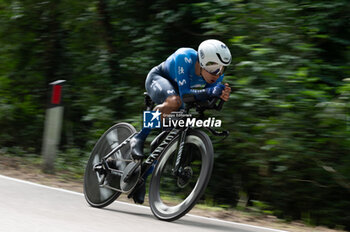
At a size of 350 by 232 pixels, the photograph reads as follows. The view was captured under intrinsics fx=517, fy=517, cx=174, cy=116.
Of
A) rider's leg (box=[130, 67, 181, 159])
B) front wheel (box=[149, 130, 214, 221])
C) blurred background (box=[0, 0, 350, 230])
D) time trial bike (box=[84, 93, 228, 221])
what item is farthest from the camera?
blurred background (box=[0, 0, 350, 230])

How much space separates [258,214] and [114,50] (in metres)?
5.26

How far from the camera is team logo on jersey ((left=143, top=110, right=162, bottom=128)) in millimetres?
5590

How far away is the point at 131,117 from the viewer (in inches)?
369

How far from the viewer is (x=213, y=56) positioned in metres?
5.01

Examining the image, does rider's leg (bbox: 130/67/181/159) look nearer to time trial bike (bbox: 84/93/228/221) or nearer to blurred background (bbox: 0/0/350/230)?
time trial bike (bbox: 84/93/228/221)

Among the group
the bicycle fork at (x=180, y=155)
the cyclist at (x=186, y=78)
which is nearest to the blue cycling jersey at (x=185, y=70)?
the cyclist at (x=186, y=78)

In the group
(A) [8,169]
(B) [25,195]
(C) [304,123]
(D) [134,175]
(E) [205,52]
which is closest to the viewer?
(E) [205,52]

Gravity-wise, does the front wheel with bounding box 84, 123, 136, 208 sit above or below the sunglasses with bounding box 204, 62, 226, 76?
below

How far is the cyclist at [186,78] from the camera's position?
5.02 metres

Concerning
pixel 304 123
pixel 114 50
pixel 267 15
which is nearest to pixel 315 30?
pixel 267 15

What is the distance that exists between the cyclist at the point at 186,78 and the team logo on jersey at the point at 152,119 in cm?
6

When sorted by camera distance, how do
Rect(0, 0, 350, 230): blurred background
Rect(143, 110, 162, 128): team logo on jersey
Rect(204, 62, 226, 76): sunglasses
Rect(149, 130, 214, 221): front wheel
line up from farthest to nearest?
1. Rect(0, 0, 350, 230): blurred background
2. Rect(143, 110, 162, 128): team logo on jersey
3. Rect(204, 62, 226, 76): sunglasses
4. Rect(149, 130, 214, 221): front wheel

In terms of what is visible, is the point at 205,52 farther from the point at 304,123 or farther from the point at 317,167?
the point at 317,167

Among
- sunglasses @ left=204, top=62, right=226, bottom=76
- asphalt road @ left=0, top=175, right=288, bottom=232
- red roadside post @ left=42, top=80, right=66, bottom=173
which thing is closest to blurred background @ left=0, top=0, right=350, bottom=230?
red roadside post @ left=42, top=80, right=66, bottom=173
